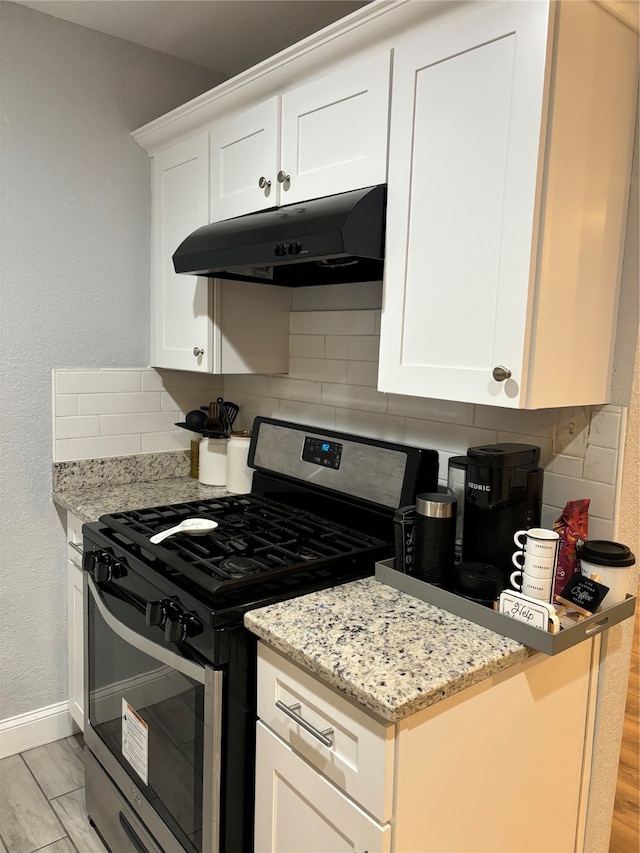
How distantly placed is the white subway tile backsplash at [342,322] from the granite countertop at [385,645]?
880 mm

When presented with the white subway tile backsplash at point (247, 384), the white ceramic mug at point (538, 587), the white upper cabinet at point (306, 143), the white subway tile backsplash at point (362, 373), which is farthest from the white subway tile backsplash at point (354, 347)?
the white ceramic mug at point (538, 587)

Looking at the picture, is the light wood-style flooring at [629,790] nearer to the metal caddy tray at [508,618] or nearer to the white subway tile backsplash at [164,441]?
the metal caddy tray at [508,618]

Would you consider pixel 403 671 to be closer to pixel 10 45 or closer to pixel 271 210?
pixel 271 210

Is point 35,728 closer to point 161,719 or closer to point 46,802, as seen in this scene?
point 46,802

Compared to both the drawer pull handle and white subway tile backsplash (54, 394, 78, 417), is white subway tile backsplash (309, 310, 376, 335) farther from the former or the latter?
the drawer pull handle

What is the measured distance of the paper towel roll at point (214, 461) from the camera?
2.43 metres

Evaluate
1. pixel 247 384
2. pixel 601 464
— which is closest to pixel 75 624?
pixel 247 384

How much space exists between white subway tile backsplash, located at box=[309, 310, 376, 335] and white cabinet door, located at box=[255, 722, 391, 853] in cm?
118

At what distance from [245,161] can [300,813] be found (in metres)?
1.67

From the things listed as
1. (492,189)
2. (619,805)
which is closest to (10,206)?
(492,189)

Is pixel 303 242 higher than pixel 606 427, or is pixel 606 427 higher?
pixel 303 242

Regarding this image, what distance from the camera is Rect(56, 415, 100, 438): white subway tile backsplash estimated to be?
2279 mm

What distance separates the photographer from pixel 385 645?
1195mm

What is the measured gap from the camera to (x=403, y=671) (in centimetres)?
110
